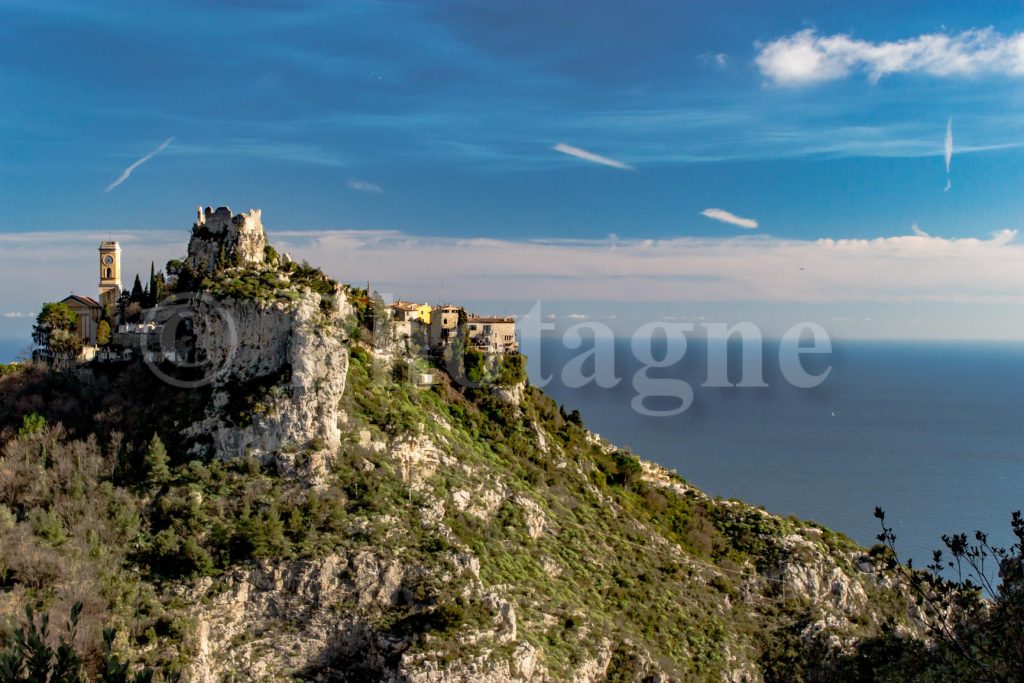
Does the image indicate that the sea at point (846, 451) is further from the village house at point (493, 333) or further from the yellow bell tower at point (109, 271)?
the village house at point (493, 333)

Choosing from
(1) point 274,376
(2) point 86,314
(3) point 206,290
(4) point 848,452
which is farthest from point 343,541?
(4) point 848,452

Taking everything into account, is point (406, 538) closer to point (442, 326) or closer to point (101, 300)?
point (442, 326)

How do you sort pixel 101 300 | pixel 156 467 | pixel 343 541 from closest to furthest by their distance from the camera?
pixel 343 541
pixel 156 467
pixel 101 300

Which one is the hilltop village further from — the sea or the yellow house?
the sea

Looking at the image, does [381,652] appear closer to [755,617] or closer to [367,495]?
[367,495]

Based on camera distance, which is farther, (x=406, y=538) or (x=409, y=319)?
(x=409, y=319)

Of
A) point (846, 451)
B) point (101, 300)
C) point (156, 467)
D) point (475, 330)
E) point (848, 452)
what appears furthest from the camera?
point (846, 451)

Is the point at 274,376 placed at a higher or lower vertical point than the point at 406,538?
higher

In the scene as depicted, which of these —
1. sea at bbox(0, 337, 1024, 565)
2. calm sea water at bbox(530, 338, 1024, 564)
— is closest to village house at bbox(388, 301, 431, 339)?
sea at bbox(0, 337, 1024, 565)

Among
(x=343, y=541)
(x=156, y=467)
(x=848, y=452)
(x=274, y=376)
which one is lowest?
(x=848, y=452)
